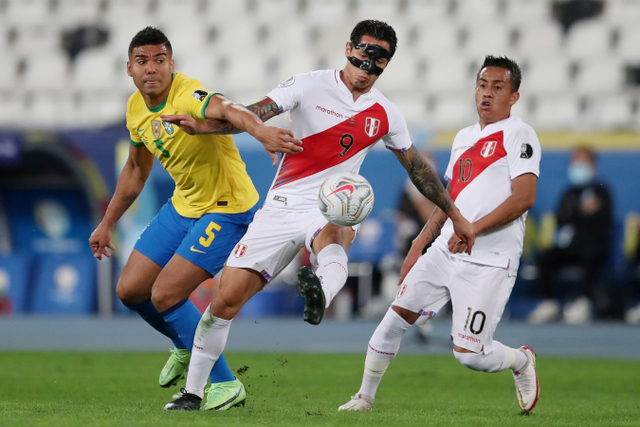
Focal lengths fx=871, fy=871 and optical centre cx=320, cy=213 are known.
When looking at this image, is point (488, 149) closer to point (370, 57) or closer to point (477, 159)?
point (477, 159)

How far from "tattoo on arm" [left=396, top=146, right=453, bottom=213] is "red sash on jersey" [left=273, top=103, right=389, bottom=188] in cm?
26

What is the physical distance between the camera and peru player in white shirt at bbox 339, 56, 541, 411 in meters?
5.59

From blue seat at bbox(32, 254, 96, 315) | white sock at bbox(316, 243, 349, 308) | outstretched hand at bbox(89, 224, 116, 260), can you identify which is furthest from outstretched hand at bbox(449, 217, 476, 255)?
blue seat at bbox(32, 254, 96, 315)

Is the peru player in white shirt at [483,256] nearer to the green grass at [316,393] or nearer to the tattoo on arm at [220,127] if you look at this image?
the green grass at [316,393]

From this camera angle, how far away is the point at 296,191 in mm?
5562

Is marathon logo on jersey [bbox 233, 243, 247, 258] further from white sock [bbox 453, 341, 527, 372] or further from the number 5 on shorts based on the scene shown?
white sock [bbox 453, 341, 527, 372]

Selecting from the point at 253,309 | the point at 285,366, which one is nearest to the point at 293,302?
the point at 253,309

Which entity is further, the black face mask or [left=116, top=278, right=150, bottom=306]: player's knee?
[left=116, top=278, right=150, bottom=306]: player's knee

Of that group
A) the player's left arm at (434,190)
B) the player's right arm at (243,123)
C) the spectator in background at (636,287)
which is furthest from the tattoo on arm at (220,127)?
the spectator in background at (636,287)

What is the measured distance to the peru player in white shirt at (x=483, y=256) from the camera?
5590mm

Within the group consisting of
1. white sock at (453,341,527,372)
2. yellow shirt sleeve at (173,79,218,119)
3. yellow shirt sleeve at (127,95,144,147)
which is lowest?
white sock at (453,341,527,372)

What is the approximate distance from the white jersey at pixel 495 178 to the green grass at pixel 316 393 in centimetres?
105

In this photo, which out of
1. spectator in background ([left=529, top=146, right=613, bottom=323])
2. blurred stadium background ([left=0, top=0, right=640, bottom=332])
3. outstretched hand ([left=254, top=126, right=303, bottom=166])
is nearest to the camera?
outstretched hand ([left=254, top=126, right=303, bottom=166])

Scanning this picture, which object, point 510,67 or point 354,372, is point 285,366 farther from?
point 510,67
